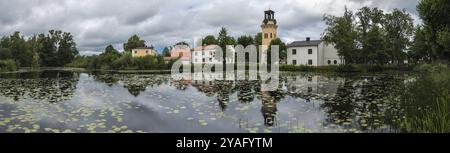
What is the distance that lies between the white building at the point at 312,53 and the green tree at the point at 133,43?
55.5 m

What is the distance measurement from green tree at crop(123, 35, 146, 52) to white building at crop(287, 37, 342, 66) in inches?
2185

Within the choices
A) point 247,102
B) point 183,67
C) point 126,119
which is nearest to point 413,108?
point 247,102

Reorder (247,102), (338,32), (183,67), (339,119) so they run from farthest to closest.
Answer: (183,67) < (338,32) < (247,102) < (339,119)

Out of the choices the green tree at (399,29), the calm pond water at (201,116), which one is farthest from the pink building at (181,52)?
the calm pond water at (201,116)

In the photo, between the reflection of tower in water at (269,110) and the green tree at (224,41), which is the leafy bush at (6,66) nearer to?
the green tree at (224,41)

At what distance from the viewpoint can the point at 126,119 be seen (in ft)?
32.2

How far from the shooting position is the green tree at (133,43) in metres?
103

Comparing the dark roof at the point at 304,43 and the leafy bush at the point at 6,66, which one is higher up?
the dark roof at the point at 304,43

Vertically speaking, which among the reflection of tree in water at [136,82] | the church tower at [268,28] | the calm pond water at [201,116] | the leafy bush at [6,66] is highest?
the church tower at [268,28]

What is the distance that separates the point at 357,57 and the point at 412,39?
1596 cm

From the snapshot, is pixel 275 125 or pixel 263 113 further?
pixel 263 113

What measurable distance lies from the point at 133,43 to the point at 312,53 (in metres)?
61.8

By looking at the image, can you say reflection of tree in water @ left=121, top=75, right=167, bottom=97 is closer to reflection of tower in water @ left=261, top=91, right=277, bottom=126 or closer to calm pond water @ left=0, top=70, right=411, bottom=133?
calm pond water @ left=0, top=70, right=411, bottom=133
